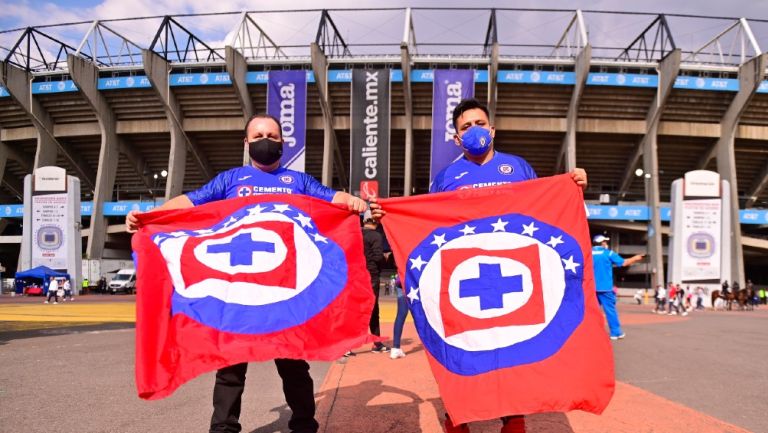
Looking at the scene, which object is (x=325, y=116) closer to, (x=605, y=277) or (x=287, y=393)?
(x=605, y=277)

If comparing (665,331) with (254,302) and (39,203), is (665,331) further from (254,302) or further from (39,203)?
(39,203)

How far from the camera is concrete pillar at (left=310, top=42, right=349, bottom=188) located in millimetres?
32438

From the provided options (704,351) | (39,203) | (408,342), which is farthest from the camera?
(39,203)

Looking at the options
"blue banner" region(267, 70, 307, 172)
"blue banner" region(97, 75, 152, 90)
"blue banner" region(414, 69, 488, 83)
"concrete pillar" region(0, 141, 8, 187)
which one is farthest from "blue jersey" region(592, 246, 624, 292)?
"concrete pillar" region(0, 141, 8, 187)

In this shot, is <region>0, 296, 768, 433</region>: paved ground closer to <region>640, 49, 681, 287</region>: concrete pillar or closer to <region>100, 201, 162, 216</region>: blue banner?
<region>640, 49, 681, 287</region>: concrete pillar

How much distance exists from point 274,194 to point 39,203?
1332 inches

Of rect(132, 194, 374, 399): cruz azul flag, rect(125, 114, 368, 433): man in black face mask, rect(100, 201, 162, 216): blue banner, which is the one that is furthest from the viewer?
rect(100, 201, 162, 216): blue banner

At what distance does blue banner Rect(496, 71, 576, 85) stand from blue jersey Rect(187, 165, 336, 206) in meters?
31.8

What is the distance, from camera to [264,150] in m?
3.14

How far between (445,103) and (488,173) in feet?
98.1

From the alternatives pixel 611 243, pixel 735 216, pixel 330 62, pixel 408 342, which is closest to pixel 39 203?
pixel 330 62

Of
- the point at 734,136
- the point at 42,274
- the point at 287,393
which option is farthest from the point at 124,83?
the point at 734,136

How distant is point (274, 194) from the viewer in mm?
3184

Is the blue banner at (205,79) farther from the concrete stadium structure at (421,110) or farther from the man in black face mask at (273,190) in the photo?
the man in black face mask at (273,190)
